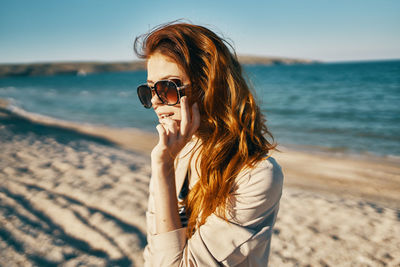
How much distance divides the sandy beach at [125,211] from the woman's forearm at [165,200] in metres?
2.37

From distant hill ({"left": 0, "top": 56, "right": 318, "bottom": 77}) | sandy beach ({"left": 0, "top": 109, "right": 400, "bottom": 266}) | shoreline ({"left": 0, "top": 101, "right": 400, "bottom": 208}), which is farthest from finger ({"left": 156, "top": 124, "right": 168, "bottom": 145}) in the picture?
distant hill ({"left": 0, "top": 56, "right": 318, "bottom": 77})

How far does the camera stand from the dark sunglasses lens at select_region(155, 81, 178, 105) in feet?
5.15

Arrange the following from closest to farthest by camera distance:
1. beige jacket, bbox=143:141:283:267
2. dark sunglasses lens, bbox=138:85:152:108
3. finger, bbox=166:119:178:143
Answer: beige jacket, bbox=143:141:283:267
finger, bbox=166:119:178:143
dark sunglasses lens, bbox=138:85:152:108

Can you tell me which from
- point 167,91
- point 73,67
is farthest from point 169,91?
point 73,67

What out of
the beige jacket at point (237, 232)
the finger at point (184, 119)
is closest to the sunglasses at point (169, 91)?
the finger at point (184, 119)

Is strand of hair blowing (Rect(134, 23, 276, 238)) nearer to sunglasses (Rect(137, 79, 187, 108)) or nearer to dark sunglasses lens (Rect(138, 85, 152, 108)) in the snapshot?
sunglasses (Rect(137, 79, 187, 108))

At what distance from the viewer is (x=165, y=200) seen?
1402mm

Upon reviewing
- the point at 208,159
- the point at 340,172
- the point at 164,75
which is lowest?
the point at 340,172

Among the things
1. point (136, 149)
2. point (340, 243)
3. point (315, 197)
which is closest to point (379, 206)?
point (315, 197)

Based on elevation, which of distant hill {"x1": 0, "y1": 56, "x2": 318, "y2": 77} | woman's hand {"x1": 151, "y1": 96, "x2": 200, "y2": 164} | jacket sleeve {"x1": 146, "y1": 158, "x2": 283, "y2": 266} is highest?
woman's hand {"x1": 151, "y1": 96, "x2": 200, "y2": 164}

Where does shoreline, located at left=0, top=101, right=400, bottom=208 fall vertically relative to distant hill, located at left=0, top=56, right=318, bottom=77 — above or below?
above

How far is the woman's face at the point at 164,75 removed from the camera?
5.18 ft

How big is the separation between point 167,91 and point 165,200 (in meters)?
0.64

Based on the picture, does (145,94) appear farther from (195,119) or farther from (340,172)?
(340,172)
